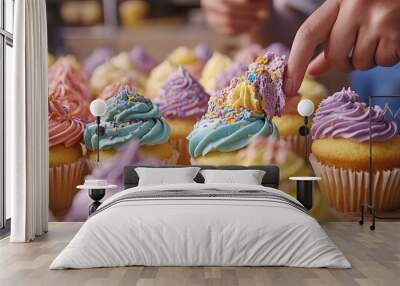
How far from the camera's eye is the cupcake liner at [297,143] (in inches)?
315

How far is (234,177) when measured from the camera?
23.8 feet

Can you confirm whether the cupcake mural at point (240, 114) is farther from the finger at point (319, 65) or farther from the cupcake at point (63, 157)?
the cupcake at point (63, 157)

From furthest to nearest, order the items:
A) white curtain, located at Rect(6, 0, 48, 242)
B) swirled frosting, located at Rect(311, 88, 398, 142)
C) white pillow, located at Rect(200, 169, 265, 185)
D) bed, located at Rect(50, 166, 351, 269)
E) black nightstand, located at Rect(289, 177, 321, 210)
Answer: swirled frosting, located at Rect(311, 88, 398, 142) < black nightstand, located at Rect(289, 177, 321, 210) < white pillow, located at Rect(200, 169, 265, 185) < white curtain, located at Rect(6, 0, 48, 242) < bed, located at Rect(50, 166, 351, 269)

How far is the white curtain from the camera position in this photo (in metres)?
6.43

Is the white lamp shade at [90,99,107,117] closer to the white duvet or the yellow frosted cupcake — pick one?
the yellow frosted cupcake

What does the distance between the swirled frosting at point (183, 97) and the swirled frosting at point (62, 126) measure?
3.62 feet

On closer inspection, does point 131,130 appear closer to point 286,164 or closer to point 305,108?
point 286,164

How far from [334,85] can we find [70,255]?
14.5ft

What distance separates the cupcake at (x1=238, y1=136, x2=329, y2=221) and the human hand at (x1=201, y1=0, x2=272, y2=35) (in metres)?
1.47

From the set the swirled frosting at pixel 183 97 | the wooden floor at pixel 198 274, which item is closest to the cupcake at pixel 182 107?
the swirled frosting at pixel 183 97

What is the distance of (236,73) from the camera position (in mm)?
8055

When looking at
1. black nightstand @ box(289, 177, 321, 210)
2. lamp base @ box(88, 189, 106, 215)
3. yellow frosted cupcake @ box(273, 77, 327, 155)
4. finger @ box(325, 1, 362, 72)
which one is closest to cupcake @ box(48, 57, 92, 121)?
lamp base @ box(88, 189, 106, 215)

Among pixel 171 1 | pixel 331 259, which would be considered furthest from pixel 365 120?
pixel 331 259

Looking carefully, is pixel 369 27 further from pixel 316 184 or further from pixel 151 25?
→ pixel 151 25
